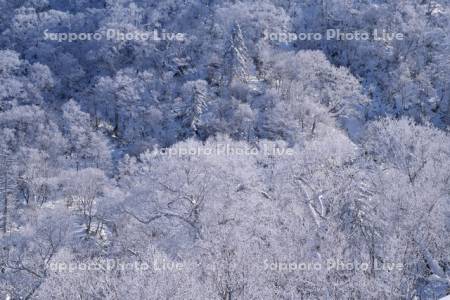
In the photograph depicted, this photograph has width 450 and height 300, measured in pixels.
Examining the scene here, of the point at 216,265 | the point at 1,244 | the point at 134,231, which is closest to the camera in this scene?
the point at 216,265

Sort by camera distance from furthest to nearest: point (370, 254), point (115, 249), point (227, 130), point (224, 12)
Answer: point (224, 12) < point (227, 130) < point (115, 249) < point (370, 254)

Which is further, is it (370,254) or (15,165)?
(15,165)

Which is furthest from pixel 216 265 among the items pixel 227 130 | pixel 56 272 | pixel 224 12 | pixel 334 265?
pixel 224 12

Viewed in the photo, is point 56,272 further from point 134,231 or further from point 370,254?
point 370,254

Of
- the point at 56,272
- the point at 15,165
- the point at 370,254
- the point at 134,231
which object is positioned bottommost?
the point at 15,165

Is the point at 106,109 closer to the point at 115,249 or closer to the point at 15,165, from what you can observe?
the point at 15,165

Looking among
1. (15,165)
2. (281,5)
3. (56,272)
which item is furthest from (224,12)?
(56,272)

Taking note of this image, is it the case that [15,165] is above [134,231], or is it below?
below
